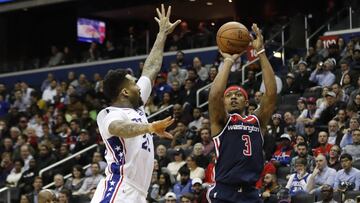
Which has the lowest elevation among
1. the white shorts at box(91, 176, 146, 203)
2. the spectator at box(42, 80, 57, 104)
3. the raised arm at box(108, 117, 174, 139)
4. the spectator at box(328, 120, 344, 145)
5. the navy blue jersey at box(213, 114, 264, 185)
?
the spectator at box(328, 120, 344, 145)

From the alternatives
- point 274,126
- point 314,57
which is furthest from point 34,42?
point 274,126

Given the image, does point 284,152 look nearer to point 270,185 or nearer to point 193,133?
point 270,185

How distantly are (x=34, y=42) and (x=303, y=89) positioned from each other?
14434 millimetres

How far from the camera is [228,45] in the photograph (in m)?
7.87

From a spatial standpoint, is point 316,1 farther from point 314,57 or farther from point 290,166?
point 290,166

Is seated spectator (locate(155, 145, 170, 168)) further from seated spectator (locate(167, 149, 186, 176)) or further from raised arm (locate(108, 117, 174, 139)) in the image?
raised arm (locate(108, 117, 174, 139))

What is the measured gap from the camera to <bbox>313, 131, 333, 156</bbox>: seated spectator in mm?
14055

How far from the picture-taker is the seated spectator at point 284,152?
14.5m

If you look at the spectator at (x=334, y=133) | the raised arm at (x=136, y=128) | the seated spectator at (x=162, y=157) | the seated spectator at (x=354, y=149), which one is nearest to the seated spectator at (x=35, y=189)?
the seated spectator at (x=162, y=157)

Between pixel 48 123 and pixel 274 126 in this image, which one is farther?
pixel 48 123

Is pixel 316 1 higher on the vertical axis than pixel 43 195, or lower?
higher

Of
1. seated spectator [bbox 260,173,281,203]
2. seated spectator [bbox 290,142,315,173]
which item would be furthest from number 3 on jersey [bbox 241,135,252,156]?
seated spectator [bbox 290,142,315,173]

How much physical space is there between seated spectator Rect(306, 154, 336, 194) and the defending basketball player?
19.0 ft

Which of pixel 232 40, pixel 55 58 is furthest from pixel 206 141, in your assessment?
pixel 55 58
